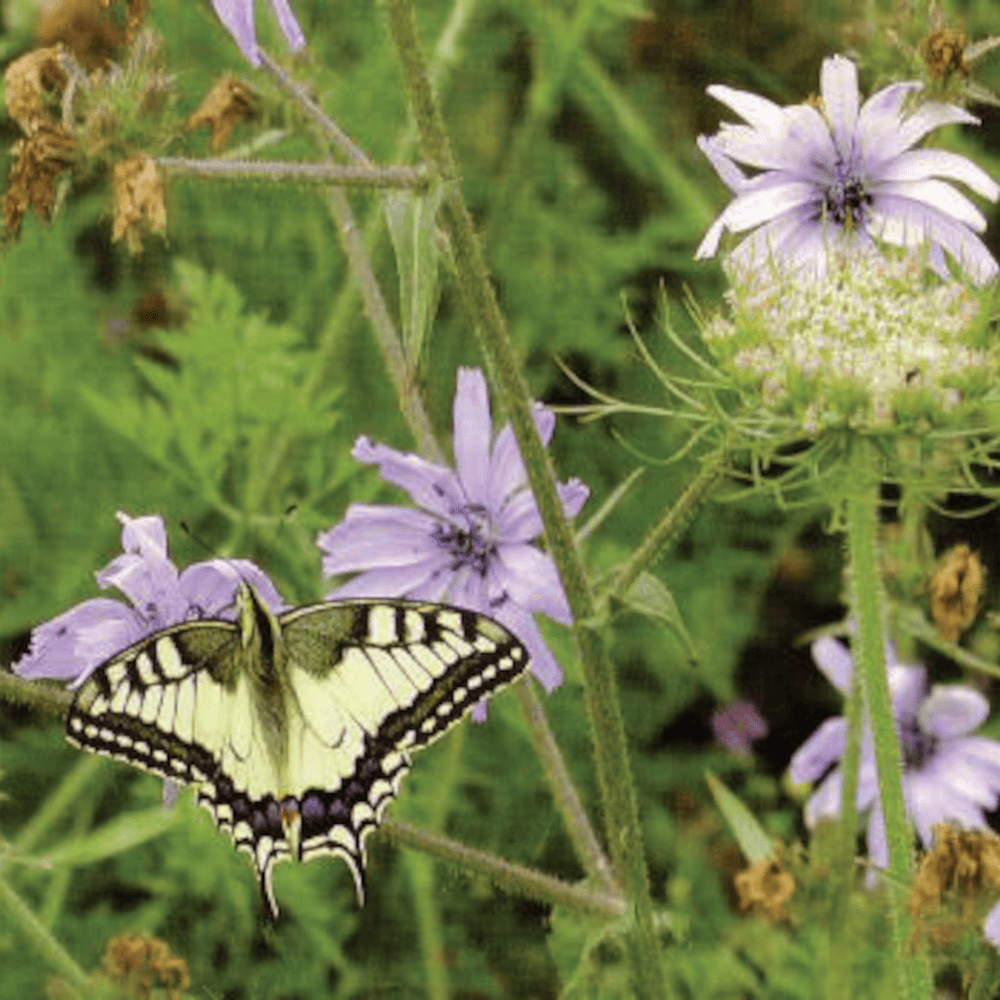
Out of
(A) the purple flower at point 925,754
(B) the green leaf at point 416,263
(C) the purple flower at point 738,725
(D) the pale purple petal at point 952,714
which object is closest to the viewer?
(B) the green leaf at point 416,263

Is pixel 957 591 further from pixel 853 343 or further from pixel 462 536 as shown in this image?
pixel 462 536

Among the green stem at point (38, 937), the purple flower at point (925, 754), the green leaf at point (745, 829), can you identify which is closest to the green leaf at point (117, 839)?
the green stem at point (38, 937)

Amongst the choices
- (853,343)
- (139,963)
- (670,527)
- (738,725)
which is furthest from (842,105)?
(738,725)

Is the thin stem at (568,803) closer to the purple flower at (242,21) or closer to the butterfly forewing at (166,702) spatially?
the butterfly forewing at (166,702)

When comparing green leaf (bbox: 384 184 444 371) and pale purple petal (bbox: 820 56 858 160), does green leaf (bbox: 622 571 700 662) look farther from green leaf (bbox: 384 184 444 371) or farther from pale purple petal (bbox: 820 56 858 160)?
pale purple petal (bbox: 820 56 858 160)

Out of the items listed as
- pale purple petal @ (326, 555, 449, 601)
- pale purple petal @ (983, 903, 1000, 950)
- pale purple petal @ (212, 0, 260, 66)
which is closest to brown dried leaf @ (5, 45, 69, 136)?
pale purple petal @ (212, 0, 260, 66)

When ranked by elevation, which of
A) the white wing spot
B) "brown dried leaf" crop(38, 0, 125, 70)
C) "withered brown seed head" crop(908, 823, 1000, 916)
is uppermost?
"brown dried leaf" crop(38, 0, 125, 70)
